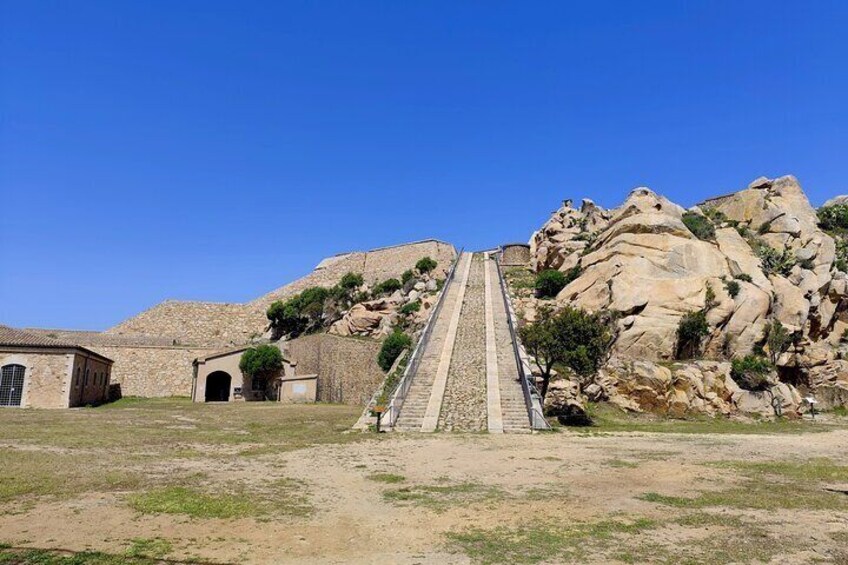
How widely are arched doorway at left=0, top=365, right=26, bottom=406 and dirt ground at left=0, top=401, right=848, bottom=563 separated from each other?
16.0m

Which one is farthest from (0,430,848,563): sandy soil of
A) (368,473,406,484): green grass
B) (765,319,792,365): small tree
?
(765,319,792,365): small tree

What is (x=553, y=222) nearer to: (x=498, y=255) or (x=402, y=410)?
(x=498, y=255)

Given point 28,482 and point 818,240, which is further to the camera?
point 818,240

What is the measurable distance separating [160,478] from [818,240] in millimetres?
44557

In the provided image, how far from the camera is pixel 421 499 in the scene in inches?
358

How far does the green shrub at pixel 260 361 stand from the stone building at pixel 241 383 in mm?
583

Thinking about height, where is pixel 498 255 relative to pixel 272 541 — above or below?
above

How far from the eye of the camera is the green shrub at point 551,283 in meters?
40.0

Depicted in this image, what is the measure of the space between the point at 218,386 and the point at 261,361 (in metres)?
6.00

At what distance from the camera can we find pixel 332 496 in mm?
9258

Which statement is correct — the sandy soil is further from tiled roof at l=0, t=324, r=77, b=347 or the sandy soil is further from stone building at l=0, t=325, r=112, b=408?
tiled roof at l=0, t=324, r=77, b=347

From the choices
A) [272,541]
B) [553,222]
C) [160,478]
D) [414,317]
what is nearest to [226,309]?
[414,317]

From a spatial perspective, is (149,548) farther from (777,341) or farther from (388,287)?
(388,287)

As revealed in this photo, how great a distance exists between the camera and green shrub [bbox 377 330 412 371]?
3164 centimetres
